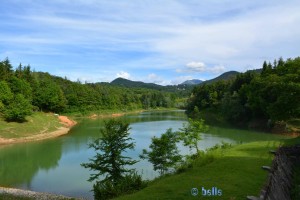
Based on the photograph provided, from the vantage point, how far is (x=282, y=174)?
49.5 ft

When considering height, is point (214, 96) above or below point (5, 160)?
above

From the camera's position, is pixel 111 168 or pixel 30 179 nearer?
pixel 111 168

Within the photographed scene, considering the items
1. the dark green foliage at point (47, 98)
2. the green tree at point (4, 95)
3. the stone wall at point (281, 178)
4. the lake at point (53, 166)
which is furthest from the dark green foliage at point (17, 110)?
the stone wall at point (281, 178)

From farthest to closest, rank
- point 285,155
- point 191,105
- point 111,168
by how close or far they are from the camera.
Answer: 1. point 191,105
2. point 111,168
3. point 285,155

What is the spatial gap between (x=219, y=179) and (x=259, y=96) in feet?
144

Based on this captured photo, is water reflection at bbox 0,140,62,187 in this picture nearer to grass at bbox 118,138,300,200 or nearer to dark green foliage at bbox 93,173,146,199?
dark green foliage at bbox 93,173,146,199

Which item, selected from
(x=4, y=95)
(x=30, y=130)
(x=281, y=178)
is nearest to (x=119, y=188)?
(x=281, y=178)

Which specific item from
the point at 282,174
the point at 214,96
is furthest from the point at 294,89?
the point at 214,96

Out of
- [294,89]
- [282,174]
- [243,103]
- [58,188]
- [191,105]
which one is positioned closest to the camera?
[282,174]

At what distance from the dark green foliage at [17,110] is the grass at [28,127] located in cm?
132

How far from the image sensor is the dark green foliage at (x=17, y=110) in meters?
54.8

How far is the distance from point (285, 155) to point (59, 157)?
1067 inches

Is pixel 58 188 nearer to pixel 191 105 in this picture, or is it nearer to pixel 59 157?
pixel 59 157

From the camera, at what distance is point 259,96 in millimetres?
55875
